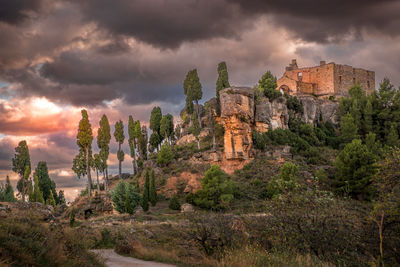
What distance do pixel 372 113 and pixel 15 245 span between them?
6093 cm

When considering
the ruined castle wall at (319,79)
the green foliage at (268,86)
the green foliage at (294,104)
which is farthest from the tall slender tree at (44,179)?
the ruined castle wall at (319,79)

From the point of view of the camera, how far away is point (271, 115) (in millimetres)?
55125

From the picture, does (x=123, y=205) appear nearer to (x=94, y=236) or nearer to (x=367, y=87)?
(x=94, y=236)

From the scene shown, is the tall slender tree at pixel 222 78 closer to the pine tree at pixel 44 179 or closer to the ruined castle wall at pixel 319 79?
the ruined castle wall at pixel 319 79

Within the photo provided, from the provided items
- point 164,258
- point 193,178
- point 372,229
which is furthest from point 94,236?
point 193,178

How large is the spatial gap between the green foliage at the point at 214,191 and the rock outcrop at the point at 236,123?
9.42m

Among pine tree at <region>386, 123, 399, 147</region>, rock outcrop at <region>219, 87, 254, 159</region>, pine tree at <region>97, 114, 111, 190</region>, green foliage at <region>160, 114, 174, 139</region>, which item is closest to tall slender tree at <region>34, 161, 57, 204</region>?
pine tree at <region>97, 114, 111, 190</region>

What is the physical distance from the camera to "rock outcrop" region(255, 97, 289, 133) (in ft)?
177

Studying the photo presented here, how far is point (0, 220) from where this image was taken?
9102mm

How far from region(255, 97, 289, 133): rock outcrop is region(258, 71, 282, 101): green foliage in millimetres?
1178

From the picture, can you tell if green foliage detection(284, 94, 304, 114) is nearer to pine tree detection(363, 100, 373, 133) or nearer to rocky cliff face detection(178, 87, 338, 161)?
rocky cliff face detection(178, 87, 338, 161)

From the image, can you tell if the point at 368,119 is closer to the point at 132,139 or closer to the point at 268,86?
the point at 268,86

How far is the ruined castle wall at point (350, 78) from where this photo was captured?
243ft

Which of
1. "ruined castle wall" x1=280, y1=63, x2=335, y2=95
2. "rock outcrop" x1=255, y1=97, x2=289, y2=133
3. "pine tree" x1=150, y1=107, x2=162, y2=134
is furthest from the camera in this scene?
"ruined castle wall" x1=280, y1=63, x2=335, y2=95
